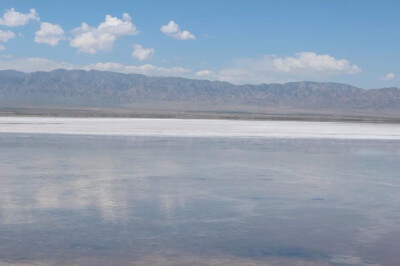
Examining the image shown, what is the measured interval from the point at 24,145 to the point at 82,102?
162m

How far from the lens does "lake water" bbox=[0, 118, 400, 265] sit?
317 inches

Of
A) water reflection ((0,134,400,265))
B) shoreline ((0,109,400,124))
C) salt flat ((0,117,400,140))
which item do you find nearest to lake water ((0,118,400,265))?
water reflection ((0,134,400,265))

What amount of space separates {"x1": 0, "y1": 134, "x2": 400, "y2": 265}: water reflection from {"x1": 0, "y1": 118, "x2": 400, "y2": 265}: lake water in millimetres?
20

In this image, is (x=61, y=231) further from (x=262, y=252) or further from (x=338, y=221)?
(x=338, y=221)

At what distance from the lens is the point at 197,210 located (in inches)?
432

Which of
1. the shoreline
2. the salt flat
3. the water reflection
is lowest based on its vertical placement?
the shoreline

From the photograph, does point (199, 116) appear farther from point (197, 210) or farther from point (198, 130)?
point (197, 210)

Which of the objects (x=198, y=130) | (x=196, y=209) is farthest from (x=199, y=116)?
(x=196, y=209)

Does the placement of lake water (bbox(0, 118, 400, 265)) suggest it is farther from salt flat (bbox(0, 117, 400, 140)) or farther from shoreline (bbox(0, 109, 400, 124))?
shoreline (bbox(0, 109, 400, 124))

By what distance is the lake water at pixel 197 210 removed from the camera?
26.4 ft

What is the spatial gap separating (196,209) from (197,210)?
0.29 feet

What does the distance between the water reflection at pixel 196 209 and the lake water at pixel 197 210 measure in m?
0.02

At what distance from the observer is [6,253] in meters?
7.86

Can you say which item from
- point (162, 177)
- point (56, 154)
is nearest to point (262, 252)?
point (162, 177)
